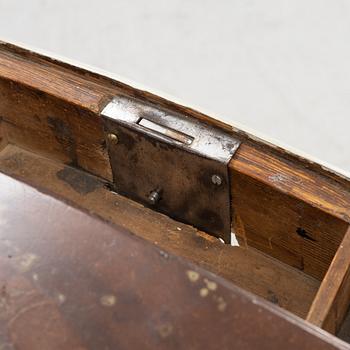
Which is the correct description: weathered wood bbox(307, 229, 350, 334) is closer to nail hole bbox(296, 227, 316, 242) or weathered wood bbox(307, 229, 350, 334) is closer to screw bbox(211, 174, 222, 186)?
nail hole bbox(296, 227, 316, 242)

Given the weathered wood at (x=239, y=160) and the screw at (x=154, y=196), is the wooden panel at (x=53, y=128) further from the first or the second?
the screw at (x=154, y=196)

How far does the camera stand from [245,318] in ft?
2.29

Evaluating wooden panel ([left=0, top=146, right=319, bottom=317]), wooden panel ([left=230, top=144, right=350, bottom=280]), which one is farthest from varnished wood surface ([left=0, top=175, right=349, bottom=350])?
wooden panel ([left=0, top=146, right=319, bottom=317])

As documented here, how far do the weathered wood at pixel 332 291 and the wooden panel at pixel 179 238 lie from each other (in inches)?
7.7

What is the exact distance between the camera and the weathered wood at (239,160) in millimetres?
1046

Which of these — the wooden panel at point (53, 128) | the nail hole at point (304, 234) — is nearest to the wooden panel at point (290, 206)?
the nail hole at point (304, 234)

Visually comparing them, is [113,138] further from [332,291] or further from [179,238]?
[332,291]

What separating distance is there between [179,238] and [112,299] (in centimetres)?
57

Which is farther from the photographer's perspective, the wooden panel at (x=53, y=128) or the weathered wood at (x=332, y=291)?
the wooden panel at (x=53, y=128)

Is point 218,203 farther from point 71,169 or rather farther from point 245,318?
point 245,318

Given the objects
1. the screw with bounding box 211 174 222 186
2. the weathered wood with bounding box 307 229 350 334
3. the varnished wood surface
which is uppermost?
the varnished wood surface

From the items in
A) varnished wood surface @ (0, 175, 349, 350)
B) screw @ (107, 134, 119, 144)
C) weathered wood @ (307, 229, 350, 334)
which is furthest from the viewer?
screw @ (107, 134, 119, 144)

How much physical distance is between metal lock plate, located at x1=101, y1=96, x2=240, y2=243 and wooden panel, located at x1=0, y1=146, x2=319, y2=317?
0.03 m

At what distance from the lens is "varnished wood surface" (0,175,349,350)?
69 centimetres
